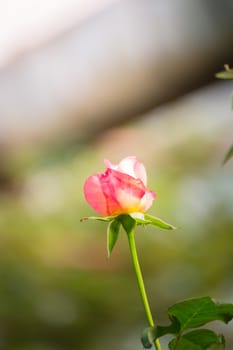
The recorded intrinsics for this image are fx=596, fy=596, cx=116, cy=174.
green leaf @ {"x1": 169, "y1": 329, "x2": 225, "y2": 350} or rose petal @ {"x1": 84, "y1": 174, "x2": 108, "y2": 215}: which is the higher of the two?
rose petal @ {"x1": 84, "y1": 174, "x2": 108, "y2": 215}

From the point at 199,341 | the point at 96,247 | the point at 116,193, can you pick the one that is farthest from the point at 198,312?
the point at 96,247

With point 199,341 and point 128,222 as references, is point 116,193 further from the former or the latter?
point 199,341

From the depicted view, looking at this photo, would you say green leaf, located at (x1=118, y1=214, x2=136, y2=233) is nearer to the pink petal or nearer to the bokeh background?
the pink petal

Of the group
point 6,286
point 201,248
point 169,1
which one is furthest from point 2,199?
point 169,1

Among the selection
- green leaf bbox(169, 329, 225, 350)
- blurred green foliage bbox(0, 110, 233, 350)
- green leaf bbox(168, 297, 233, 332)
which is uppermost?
green leaf bbox(168, 297, 233, 332)

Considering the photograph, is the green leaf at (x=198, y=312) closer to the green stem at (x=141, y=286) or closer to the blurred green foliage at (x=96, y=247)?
the green stem at (x=141, y=286)

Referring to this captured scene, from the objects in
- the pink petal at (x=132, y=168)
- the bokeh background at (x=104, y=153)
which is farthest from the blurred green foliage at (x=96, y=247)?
the pink petal at (x=132, y=168)

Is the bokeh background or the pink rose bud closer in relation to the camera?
the pink rose bud

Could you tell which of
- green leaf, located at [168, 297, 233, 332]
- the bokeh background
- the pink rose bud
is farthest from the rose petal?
the bokeh background
